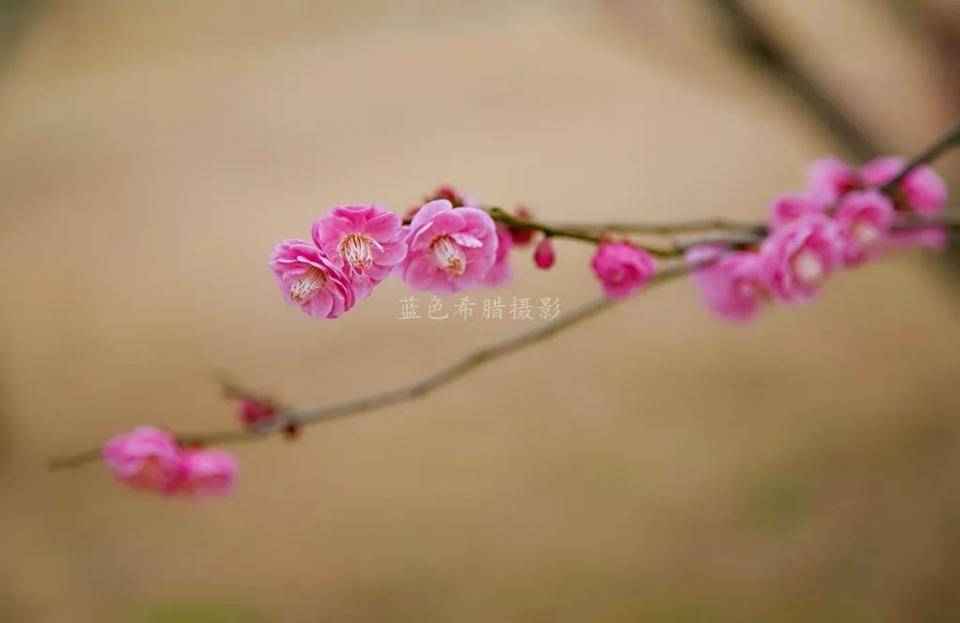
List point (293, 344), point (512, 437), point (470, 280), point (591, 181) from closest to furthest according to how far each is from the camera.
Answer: point (470, 280) < point (512, 437) < point (293, 344) < point (591, 181)

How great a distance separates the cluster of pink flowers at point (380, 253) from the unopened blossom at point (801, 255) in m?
0.19

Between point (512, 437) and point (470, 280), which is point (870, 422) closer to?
point (512, 437)

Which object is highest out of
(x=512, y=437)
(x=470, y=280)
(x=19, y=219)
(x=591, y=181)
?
(x=19, y=219)

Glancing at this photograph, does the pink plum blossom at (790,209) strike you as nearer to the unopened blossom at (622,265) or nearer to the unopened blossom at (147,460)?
the unopened blossom at (622,265)

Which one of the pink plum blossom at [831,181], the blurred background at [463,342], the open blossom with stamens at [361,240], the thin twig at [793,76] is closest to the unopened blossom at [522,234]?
the open blossom with stamens at [361,240]

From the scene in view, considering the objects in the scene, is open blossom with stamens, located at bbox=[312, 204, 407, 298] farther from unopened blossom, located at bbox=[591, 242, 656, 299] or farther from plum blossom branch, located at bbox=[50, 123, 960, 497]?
unopened blossom, located at bbox=[591, 242, 656, 299]

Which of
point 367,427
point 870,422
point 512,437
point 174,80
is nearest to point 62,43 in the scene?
point 174,80

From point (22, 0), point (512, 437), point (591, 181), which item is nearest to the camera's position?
point (22, 0)

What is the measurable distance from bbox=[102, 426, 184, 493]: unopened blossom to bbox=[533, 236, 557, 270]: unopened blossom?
0.99 ft

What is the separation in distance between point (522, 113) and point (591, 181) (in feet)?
1.20

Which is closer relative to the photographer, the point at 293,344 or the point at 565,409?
the point at 565,409

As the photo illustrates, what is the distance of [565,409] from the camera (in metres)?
1.64

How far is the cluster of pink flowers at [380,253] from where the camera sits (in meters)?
0.33

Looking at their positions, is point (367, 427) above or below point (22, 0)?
below
